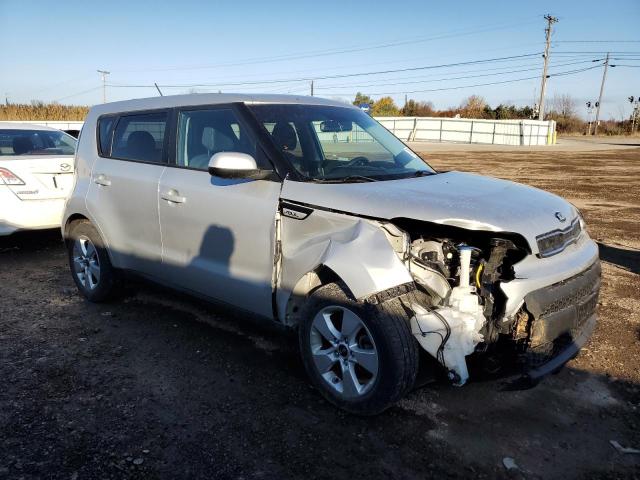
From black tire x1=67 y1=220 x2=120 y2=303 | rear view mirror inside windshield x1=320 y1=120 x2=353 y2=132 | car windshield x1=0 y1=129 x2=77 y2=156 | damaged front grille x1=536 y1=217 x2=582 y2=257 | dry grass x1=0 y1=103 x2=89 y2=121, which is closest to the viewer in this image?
damaged front grille x1=536 y1=217 x2=582 y2=257

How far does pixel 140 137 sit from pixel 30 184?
2.66 metres

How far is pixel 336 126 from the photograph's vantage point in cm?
423

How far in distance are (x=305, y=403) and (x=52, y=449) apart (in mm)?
1419

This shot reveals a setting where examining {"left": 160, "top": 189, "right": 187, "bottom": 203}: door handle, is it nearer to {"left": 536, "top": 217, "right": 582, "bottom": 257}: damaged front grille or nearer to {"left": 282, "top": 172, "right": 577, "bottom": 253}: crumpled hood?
{"left": 282, "top": 172, "right": 577, "bottom": 253}: crumpled hood

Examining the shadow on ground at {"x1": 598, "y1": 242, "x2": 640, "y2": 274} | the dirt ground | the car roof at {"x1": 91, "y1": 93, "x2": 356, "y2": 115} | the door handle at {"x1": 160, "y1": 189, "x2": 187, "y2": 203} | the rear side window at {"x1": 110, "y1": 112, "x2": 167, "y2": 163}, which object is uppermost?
the car roof at {"x1": 91, "y1": 93, "x2": 356, "y2": 115}

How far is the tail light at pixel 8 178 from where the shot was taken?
20.0 feet

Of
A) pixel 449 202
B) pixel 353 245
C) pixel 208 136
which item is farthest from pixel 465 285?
pixel 208 136

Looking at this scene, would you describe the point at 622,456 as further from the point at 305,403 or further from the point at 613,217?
the point at 613,217

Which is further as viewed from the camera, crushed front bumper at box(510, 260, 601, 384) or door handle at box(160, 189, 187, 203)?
door handle at box(160, 189, 187, 203)

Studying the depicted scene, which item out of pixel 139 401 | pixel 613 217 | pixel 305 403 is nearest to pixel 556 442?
pixel 305 403

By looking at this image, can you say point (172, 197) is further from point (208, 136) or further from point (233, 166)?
point (233, 166)

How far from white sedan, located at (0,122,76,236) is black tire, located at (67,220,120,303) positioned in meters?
1.24

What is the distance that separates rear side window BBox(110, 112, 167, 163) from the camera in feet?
13.9

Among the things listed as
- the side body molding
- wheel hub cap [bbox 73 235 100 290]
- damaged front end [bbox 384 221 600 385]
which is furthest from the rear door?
damaged front end [bbox 384 221 600 385]
